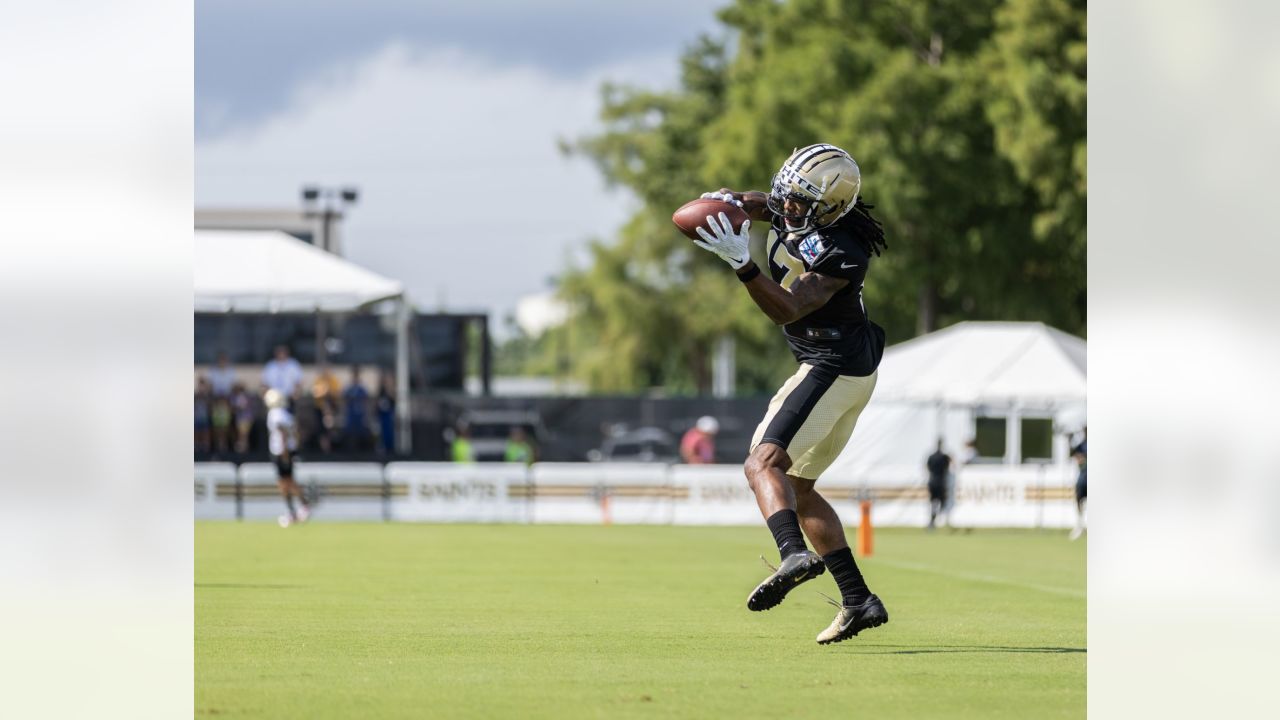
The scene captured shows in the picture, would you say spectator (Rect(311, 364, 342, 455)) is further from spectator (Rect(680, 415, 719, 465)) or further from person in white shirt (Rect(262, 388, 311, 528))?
spectator (Rect(680, 415, 719, 465))

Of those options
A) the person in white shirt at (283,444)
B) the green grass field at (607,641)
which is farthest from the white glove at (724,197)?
the person in white shirt at (283,444)

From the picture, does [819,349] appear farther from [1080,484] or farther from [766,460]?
[1080,484]

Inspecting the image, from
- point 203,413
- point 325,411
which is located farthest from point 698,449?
point 203,413

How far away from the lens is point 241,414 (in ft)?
114

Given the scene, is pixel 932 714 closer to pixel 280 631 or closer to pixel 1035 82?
pixel 280 631

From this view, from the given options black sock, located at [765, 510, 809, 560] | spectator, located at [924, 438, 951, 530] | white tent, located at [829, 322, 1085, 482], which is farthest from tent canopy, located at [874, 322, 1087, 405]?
black sock, located at [765, 510, 809, 560]

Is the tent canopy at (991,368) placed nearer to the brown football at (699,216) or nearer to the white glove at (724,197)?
the white glove at (724,197)

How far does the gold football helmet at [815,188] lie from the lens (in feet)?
32.8

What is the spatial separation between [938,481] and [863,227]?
78.7 ft

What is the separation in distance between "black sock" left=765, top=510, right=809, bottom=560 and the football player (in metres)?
0.06
